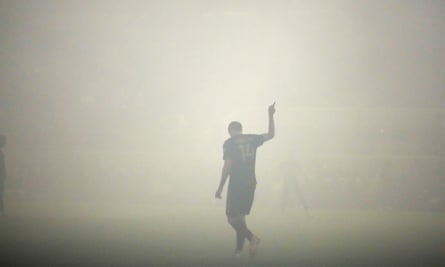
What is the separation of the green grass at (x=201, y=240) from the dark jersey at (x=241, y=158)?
1.06m

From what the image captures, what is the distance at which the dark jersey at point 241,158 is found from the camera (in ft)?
19.7

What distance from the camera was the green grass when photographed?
5.88 meters

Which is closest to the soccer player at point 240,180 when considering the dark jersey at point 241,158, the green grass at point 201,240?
the dark jersey at point 241,158

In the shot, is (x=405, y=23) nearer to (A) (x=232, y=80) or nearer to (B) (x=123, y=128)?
(A) (x=232, y=80)

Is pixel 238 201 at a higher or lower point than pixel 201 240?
higher

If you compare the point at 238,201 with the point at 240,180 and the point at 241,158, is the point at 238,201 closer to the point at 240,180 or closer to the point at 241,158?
the point at 240,180

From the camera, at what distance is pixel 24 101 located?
1886 cm

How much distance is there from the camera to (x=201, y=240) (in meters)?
7.96

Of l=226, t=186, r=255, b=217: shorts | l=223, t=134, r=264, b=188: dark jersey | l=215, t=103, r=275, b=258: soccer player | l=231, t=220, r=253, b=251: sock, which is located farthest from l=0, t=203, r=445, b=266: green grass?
l=223, t=134, r=264, b=188: dark jersey

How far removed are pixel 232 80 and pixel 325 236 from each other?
37.9ft

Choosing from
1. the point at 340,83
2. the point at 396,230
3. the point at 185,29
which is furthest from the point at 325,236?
the point at 185,29

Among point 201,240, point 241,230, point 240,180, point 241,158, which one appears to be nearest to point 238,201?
point 240,180

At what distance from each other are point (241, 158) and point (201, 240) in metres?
2.56

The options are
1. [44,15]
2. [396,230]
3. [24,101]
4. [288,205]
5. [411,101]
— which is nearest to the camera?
[396,230]
